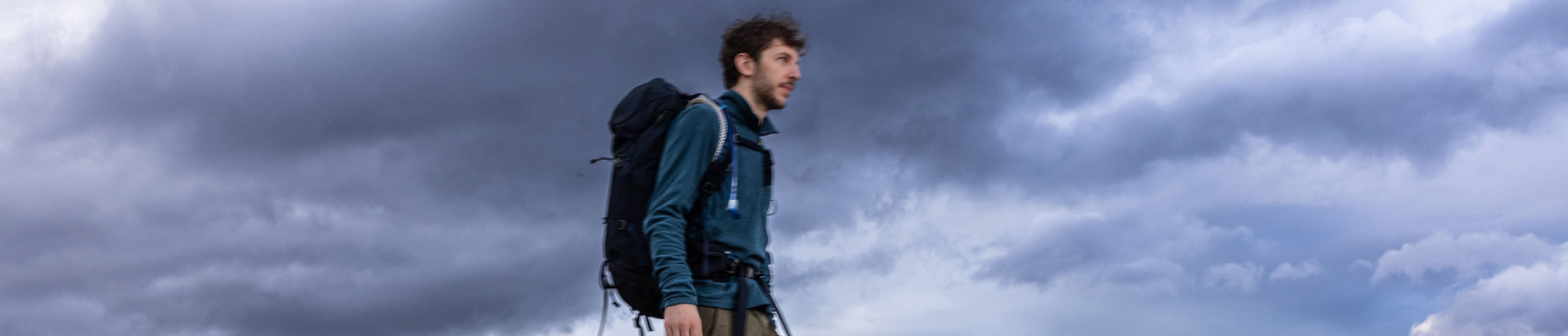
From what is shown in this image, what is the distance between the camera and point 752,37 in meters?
5.17

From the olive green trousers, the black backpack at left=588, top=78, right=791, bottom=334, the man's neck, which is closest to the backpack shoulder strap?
the black backpack at left=588, top=78, right=791, bottom=334

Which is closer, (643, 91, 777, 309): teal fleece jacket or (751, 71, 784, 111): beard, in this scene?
(643, 91, 777, 309): teal fleece jacket

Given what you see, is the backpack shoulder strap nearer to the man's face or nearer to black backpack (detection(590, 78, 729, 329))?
black backpack (detection(590, 78, 729, 329))

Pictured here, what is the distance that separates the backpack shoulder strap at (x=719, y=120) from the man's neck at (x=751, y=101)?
31 centimetres

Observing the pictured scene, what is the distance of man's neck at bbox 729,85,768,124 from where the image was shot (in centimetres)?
501

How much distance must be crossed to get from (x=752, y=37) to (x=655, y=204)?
4.10ft

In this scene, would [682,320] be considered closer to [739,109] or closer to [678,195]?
[678,195]

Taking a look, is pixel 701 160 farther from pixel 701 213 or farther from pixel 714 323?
pixel 714 323

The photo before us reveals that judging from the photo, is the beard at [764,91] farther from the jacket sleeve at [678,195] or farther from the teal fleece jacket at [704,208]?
the jacket sleeve at [678,195]

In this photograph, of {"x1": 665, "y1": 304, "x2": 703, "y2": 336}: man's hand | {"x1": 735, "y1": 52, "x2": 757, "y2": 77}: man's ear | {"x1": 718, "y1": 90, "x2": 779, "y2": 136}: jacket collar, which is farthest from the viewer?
{"x1": 735, "y1": 52, "x2": 757, "y2": 77}: man's ear

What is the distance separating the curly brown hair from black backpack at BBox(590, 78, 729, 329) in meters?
0.52

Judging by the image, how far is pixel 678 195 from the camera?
4348 millimetres

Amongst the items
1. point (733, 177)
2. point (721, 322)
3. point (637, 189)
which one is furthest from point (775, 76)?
point (721, 322)

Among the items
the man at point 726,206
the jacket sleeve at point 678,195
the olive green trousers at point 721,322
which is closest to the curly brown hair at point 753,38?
the man at point 726,206
